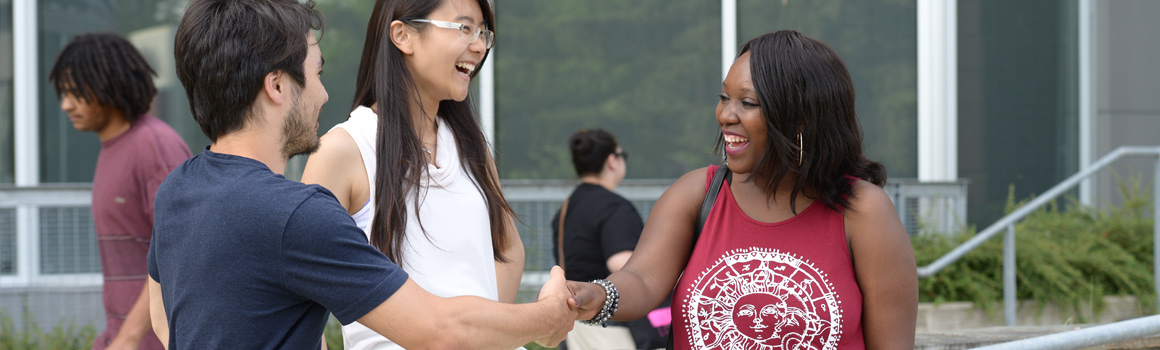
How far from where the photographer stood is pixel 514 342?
176 centimetres

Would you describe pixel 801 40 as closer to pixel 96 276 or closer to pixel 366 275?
pixel 366 275

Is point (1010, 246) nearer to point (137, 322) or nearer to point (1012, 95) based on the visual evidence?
point (1012, 95)

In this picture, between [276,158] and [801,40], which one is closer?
[276,158]

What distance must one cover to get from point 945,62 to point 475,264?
21.8ft

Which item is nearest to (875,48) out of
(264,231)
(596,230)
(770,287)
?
(596,230)

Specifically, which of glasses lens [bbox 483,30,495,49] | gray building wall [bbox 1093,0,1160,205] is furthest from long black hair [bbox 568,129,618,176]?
gray building wall [bbox 1093,0,1160,205]

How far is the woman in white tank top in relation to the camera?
1.98 metres

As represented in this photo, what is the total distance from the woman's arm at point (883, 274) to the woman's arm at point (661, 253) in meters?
0.37

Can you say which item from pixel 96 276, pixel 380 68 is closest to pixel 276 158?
pixel 380 68

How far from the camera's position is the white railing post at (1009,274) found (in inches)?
223

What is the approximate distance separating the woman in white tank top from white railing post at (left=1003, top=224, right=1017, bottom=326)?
168 inches

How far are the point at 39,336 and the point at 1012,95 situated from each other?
23.8 ft

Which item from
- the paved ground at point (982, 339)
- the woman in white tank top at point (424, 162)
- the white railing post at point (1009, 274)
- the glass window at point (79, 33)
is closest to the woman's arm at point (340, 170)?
the woman in white tank top at point (424, 162)

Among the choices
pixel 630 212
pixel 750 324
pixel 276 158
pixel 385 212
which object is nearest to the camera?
pixel 276 158
